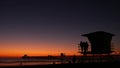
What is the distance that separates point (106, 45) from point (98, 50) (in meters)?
2.01

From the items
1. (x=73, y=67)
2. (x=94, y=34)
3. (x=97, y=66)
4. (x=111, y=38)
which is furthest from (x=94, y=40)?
(x=73, y=67)

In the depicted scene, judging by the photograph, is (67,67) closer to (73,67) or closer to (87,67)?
(73,67)

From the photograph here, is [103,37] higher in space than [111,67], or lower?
higher

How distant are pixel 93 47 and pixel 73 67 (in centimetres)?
1428

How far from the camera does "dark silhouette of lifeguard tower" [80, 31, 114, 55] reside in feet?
141

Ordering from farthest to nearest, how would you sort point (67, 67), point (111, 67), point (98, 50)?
point (98, 50) < point (111, 67) < point (67, 67)

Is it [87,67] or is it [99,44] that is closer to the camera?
[87,67]

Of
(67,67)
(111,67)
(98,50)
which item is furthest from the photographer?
(98,50)

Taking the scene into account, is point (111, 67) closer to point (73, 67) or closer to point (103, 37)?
point (73, 67)

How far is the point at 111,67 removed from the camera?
105 feet

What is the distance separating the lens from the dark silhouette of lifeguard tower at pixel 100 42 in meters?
42.9

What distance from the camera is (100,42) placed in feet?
141

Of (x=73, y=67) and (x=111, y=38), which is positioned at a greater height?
(x=111, y=38)

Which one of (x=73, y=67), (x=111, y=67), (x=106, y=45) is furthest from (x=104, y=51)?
(x=73, y=67)
